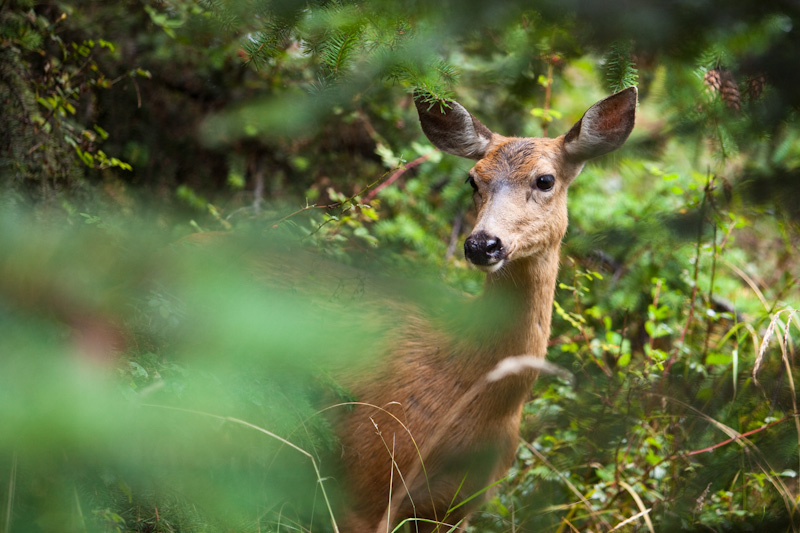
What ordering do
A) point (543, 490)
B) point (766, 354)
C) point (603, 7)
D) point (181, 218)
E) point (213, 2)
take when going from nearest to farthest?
1. point (603, 7)
2. point (213, 2)
3. point (543, 490)
4. point (766, 354)
5. point (181, 218)

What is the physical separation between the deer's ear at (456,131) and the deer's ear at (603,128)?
470 millimetres

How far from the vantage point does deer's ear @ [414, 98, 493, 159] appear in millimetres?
3506

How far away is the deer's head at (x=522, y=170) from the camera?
3018 millimetres

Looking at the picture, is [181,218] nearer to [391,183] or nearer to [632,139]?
[391,183]

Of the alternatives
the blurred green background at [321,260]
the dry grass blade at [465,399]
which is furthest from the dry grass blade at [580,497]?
the dry grass blade at [465,399]

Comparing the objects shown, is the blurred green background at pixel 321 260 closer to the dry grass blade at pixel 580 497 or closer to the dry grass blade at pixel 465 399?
the dry grass blade at pixel 580 497

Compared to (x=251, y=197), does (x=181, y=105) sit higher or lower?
higher

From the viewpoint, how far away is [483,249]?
2895 mm

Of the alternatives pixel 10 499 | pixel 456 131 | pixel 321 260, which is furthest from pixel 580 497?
pixel 10 499

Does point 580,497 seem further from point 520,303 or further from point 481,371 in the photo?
point 520,303

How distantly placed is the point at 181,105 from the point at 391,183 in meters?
1.89

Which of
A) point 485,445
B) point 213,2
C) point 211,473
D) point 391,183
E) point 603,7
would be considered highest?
point 603,7

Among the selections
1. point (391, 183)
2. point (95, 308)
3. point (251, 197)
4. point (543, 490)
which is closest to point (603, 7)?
point (95, 308)

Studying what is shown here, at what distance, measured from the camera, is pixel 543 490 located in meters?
2.80
